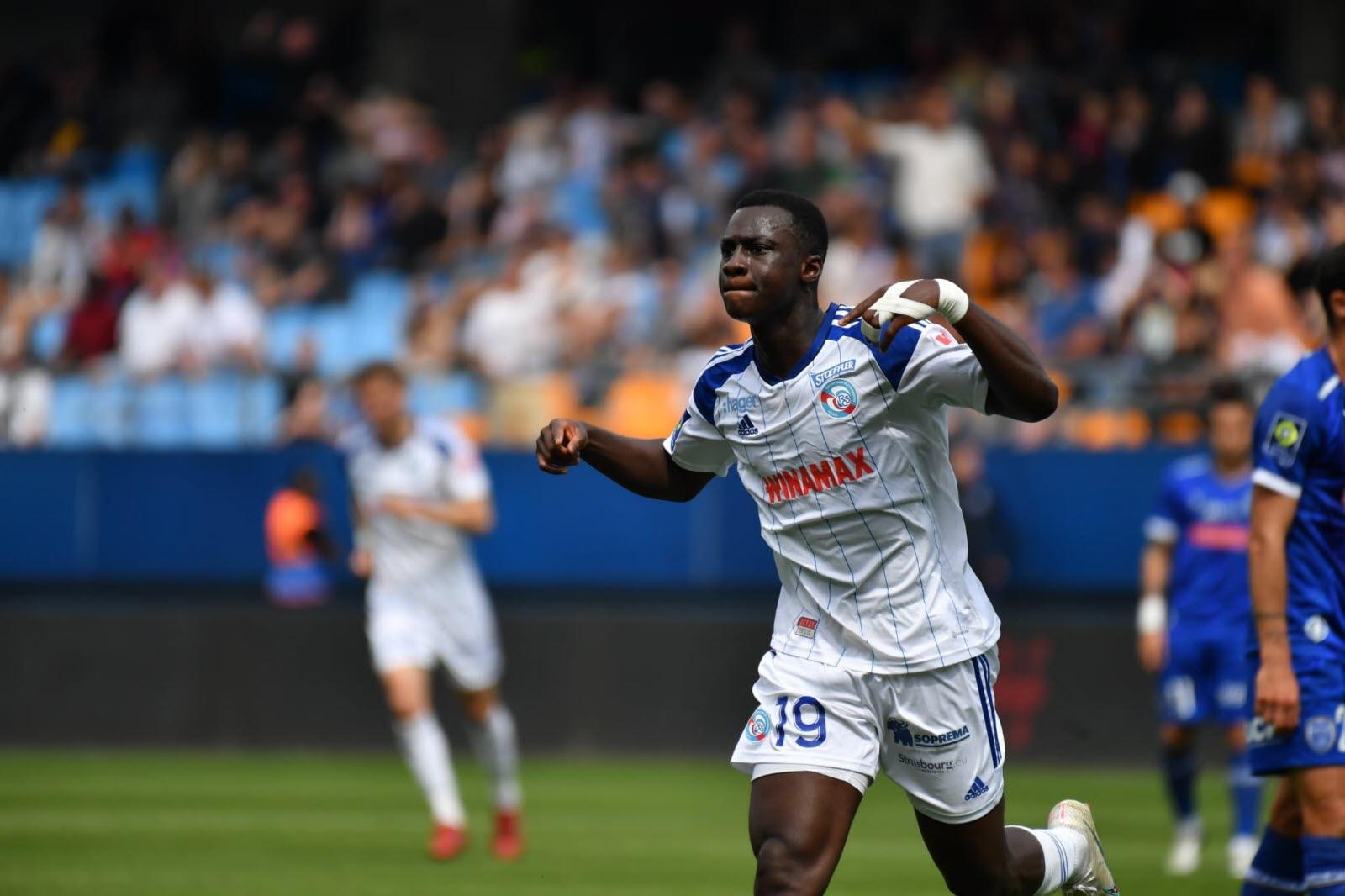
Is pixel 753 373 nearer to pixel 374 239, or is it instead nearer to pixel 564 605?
pixel 564 605

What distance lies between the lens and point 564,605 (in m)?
16.5

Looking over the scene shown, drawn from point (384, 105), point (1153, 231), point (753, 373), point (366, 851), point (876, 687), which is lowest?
point (366, 851)

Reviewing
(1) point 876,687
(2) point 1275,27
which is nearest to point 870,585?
(1) point 876,687

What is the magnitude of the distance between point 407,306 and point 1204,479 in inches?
342

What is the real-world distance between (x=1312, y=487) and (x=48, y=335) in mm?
14218

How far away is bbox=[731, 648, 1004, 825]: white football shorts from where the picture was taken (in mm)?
6125

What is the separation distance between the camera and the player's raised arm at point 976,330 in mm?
5594

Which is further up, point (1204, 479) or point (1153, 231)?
point (1153, 231)

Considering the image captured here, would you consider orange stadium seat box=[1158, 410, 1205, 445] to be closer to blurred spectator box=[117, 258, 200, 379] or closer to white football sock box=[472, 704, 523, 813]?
white football sock box=[472, 704, 523, 813]

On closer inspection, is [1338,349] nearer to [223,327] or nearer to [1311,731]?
[1311,731]

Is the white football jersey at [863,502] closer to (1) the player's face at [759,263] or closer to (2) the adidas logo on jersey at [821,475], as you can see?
(2) the adidas logo on jersey at [821,475]

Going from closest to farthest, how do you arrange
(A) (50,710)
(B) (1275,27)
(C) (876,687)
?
1. (C) (876,687)
2. (A) (50,710)
3. (B) (1275,27)

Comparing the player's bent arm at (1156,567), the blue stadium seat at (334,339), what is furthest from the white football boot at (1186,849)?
the blue stadium seat at (334,339)

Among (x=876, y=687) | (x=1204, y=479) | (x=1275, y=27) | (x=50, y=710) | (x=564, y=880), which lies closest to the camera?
(x=876, y=687)
